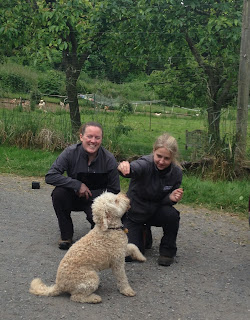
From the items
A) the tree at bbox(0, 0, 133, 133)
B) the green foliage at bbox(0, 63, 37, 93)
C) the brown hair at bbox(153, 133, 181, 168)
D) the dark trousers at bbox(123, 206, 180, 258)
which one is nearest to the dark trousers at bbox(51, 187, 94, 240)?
the dark trousers at bbox(123, 206, 180, 258)

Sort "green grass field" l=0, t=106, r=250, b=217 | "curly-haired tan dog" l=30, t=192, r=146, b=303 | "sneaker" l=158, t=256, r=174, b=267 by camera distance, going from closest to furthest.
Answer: "curly-haired tan dog" l=30, t=192, r=146, b=303 < "sneaker" l=158, t=256, r=174, b=267 < "green grass field" l=0, t=106, r=250, b=217

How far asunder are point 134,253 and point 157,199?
0.61 m

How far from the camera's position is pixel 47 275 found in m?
4.41

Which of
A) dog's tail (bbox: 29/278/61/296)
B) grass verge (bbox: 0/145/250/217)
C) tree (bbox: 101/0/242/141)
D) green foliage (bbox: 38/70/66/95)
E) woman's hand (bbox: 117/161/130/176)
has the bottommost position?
dog's tail (bbox: 29/278/61/296)

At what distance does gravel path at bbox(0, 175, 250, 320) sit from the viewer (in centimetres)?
377

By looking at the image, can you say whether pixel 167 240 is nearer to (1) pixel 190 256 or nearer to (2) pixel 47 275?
(1) pixel 190 256

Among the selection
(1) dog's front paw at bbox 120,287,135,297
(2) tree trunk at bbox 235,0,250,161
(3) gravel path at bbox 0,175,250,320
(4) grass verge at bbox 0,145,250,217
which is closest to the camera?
(3) gravel path at bbox 0,175,250,320

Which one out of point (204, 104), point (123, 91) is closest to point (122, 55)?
point (123, 91)

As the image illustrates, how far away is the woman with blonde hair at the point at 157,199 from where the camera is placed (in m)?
4.77

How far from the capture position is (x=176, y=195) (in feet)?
15.5

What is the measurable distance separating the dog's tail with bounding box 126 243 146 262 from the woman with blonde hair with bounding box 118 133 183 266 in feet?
0.20

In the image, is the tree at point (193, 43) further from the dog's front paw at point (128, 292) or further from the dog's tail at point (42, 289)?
the dog's tail at point (42, 289)

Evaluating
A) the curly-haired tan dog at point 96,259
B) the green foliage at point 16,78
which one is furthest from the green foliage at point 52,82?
the curly-haired tan dog at point 96,259

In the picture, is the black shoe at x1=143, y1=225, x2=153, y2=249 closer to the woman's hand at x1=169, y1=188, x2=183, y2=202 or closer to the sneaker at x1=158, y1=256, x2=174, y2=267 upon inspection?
the sneaker at x1=158, y1=256, x2=174, y2=267
